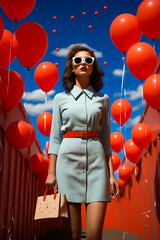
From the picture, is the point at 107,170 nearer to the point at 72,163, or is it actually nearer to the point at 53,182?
the point at 72,163

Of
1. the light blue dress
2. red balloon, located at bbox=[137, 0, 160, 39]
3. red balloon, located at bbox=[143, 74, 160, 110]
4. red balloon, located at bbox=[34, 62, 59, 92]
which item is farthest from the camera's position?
red balloon, located at bbox=[34, 62, 59, 92]

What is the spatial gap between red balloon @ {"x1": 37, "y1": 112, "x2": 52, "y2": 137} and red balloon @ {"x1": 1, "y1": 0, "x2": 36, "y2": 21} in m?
2.09

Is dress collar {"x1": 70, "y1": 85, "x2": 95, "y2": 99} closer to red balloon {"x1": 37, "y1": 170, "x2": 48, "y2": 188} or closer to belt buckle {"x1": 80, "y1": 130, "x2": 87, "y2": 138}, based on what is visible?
belt buckle {"x1": 80, "y1": 130, "x2": 87, "y2": 138}

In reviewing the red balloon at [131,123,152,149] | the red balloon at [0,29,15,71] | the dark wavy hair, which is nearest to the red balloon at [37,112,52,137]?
the red balloon at [131,123,152,149]

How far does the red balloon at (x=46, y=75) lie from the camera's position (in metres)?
4.73

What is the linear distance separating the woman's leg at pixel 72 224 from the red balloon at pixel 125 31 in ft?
9.35

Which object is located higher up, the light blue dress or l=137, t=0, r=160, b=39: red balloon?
l=137, t=0, r=160, b=39: red balloon

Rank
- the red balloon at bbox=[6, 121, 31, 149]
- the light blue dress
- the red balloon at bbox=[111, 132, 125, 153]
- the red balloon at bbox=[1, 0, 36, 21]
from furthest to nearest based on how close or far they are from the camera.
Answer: the red balloon at bbox=[111, 132, 125, 153]
the red balloon at bbox=[6, 121, 31, 149]
the red balloon at bbox=[1, 0, 36, 21]
the light blue dress

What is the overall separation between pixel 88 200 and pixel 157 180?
3464 millimetres

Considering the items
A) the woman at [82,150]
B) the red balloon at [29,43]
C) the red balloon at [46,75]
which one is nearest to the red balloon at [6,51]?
the red balloon at [29,43]

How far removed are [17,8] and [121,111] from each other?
2.59 m

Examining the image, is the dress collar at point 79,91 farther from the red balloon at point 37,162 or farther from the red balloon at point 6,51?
the red balloon at point 37,162

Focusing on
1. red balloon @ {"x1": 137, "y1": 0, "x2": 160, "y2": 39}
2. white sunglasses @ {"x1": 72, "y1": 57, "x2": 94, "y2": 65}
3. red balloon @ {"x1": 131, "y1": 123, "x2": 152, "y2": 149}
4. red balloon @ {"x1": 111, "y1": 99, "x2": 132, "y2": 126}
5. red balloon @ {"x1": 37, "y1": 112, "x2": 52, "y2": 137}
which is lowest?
red balloon @ {"x1": 131, "y1": 123, "x2": 152, "y2": 149}

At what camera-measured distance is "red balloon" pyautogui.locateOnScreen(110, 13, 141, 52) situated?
401 centimetres
